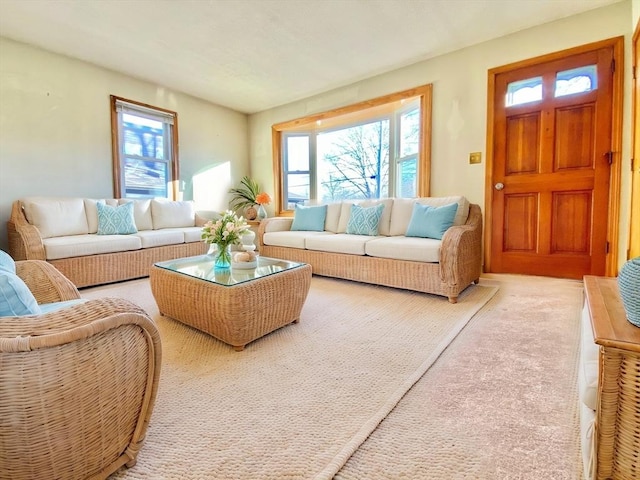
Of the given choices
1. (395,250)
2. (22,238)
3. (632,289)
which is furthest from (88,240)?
(632,289)

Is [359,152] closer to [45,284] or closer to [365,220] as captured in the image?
[365,220]

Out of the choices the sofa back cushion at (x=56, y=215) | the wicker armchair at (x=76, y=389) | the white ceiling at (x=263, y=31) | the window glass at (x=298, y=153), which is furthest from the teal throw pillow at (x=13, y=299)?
the window glass at (x=298, y=153)

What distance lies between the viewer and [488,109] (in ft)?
10.8

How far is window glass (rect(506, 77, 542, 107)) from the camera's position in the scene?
308 centimetres

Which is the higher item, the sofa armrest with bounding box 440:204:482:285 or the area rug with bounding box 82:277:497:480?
the sofa armrest with bounding box 440:204:482:285

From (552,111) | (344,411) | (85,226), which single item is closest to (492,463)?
(344,411)

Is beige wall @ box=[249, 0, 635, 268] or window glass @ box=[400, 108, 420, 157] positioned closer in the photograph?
beige wall @ box=[249, 0, 635, 268]

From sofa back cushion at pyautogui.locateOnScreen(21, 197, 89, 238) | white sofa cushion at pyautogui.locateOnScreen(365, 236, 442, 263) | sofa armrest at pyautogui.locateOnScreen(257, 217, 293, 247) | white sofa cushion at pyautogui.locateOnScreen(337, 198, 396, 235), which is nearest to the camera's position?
white sofa cushion at pyautogui.locateOnScreen(365, 236, 442, 263)

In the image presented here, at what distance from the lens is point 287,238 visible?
372cm

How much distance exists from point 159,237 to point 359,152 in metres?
3.01

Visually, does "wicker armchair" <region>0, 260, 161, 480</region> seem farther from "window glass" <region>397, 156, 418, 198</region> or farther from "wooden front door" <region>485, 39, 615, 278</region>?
"window glass" <region>397, 156, 418, 198</region>

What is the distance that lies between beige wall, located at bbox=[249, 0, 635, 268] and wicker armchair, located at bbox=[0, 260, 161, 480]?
345 cm

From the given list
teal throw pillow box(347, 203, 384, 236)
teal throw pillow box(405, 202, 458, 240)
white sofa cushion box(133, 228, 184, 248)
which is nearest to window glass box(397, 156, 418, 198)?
teal throw pillow box(347, 203, 384, 236)

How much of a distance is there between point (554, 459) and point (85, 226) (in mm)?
4185
